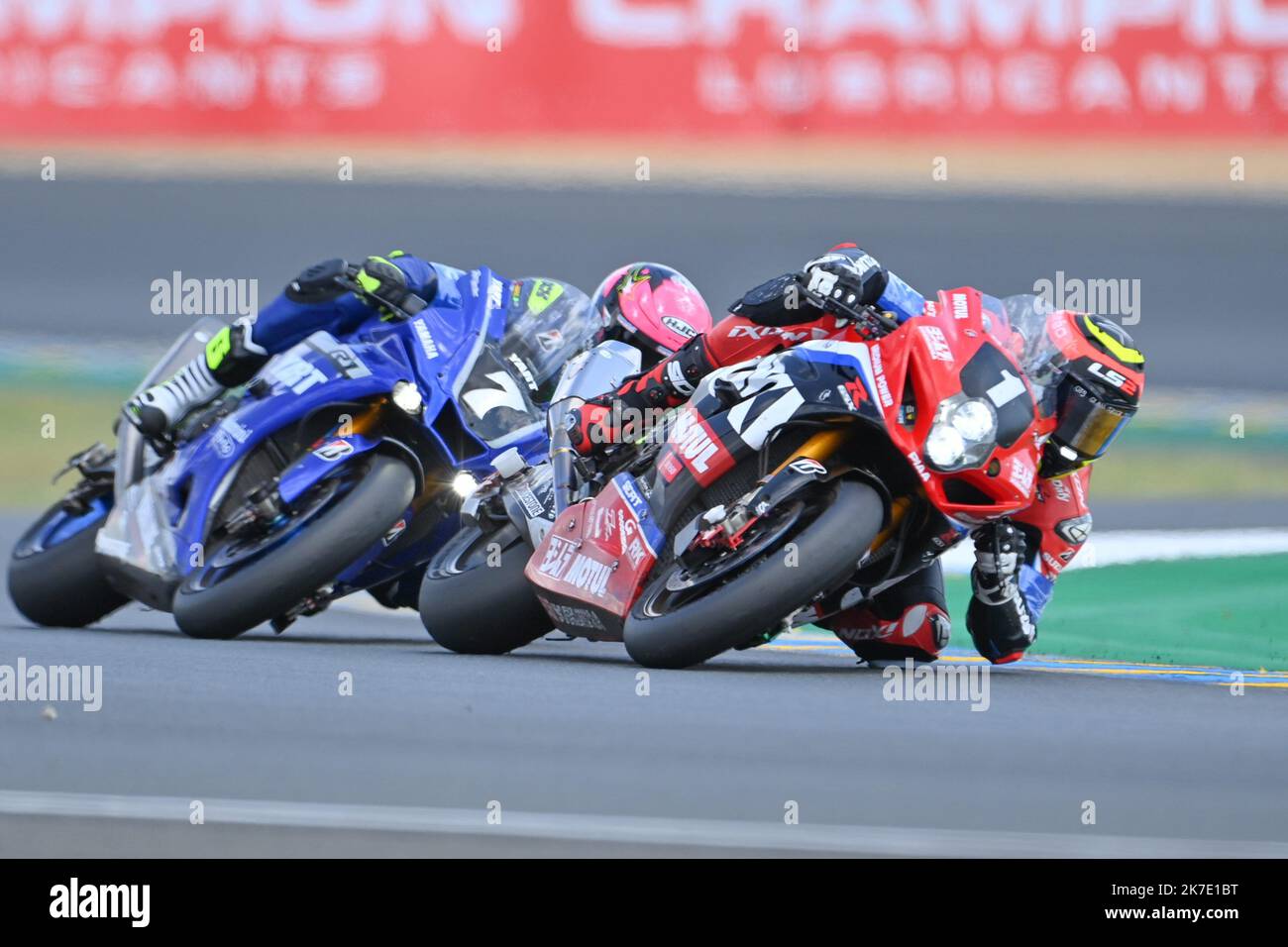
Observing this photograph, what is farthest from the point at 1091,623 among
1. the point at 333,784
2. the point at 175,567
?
the point at 333,784

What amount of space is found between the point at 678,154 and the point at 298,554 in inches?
272

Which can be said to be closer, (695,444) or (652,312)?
(695,444)

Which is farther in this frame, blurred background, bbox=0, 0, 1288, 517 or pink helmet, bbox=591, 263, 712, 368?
blurred background, bbox=0, 0, 1288, 517

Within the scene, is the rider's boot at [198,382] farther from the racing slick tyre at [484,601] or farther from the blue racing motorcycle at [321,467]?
the racing slick tyre at [484,601]

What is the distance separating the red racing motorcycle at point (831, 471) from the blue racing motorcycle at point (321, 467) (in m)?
0.98

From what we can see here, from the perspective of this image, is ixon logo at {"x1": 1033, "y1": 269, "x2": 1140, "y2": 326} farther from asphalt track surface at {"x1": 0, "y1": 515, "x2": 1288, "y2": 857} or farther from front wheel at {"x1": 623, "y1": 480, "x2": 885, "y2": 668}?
front wheel at {"x1": 623, "y1": 480, "x2": 885, "y2": 668}

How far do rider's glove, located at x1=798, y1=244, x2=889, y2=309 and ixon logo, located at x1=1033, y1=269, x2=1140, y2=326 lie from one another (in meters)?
5.91

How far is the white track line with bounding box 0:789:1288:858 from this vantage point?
13.8ft

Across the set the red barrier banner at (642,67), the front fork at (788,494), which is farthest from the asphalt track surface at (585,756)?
the red barrier banner at (642,67)

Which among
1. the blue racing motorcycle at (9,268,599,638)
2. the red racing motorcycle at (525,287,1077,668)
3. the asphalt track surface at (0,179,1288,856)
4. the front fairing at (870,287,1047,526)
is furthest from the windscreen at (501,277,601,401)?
the front fairing at (870,287,1047,526)

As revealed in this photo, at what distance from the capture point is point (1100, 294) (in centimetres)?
1329

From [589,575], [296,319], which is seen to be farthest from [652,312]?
[296,319]

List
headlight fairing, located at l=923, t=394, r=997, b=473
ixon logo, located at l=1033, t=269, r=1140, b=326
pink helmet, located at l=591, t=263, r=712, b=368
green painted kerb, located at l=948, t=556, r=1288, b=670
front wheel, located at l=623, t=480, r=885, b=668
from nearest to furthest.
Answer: front wheel, located at l=623, t=480, r=885, b=668 < headlight fairing, located at l=923, t=394, r=997, b=473 < pink helmet, located at l=591, t=263, r=712, b=368 < green painted kerb, located at l=948, t=556, r=1288, b=670 < ixon logo, located at l=1033, t=269, r=1140, b=326

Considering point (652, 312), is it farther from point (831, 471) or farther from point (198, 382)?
point (198, 382)
